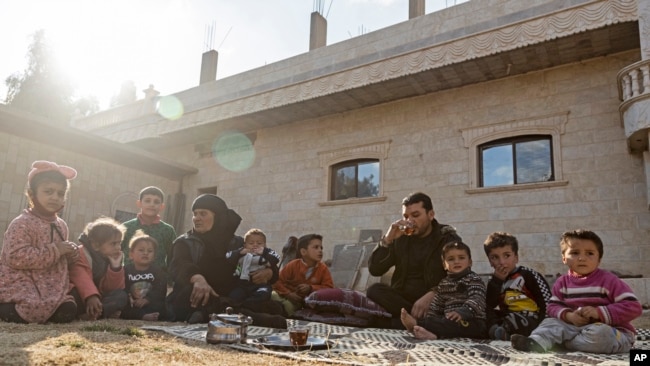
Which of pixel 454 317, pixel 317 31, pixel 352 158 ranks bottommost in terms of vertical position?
pixel 454 317

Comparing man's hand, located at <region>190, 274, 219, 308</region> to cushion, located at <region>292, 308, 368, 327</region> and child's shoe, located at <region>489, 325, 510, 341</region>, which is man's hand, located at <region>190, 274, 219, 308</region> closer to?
cushion, located at <region>292, 308, 368, 327</region>

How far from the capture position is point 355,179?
1095cm

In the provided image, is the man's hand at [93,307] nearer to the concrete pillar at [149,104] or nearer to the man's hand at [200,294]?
the man's hand at [200,294]

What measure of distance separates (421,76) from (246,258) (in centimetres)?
609

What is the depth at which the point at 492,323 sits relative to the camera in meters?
3.81

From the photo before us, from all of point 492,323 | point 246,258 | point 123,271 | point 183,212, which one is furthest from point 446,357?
point 183,212

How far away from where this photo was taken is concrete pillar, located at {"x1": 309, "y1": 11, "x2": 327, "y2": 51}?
13867mm

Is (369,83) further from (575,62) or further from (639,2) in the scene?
(639,2)

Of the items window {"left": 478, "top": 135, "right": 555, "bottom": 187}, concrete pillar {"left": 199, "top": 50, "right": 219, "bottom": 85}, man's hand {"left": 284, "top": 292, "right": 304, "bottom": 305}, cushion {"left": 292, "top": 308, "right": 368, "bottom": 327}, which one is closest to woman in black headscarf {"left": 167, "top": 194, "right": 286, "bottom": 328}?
cushion {"left": 292, "top": 308, "right": 368, "bottom": 327}

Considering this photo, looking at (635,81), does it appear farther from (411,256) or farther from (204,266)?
(204,266)

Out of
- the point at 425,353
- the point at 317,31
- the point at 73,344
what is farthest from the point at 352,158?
the point at 73,344

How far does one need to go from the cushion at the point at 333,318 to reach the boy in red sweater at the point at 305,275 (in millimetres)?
Result: 414

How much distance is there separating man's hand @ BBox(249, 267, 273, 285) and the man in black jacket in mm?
1114

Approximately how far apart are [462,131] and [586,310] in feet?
22.6
